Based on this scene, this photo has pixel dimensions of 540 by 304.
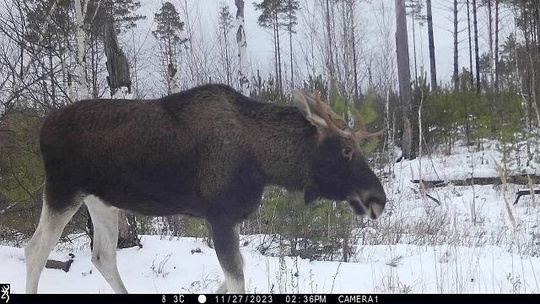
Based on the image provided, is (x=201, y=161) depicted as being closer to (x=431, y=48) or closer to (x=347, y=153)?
(x=347, y=153)

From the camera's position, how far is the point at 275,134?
3.94 meters

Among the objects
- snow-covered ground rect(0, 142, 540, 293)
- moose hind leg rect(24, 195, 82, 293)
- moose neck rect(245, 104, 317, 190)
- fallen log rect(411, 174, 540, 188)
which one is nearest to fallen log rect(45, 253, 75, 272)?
snow-covered ground rect(0, 142, 540, 293)

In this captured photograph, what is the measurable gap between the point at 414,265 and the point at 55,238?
396 cm

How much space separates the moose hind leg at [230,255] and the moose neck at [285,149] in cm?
49

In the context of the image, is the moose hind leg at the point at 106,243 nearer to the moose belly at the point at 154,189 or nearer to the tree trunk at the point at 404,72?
the moose belly at the point at 154,189

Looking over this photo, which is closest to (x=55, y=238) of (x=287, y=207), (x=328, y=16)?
(x=287, y=207)

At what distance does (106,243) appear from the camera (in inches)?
168

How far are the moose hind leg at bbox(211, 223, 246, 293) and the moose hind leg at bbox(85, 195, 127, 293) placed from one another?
99cm

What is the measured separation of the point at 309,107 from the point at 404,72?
17.3 meters

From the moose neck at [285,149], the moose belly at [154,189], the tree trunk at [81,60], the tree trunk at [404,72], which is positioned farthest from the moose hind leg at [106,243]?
the tree trunk at [404,72]

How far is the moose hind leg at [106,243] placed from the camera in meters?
4.24

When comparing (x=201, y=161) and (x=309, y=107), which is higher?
(x=309, y=107)

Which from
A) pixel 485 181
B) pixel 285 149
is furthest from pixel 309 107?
pixel 485 181

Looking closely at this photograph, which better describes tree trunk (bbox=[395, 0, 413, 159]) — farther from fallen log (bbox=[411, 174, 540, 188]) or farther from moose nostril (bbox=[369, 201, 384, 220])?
moose nostril (bbox=[369, 201, 384, 220])
